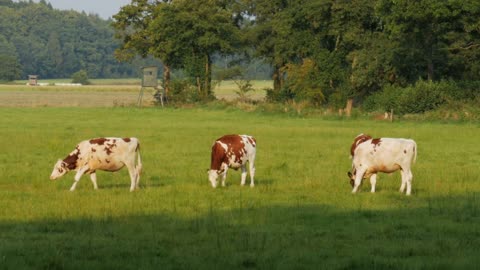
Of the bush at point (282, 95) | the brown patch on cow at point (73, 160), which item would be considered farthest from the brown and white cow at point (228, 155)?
the bush at point (282, 95)

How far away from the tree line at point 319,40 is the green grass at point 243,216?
22.7 metres

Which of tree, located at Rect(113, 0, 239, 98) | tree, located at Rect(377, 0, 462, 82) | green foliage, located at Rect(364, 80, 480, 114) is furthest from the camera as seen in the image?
tree, located at Rect(113, 0, 239, 98)

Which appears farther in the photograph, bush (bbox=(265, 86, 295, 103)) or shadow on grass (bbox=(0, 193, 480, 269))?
bush (bbox=(265, 86, 295, 103))

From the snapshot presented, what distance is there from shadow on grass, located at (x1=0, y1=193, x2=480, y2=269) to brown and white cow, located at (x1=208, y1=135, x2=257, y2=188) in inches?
162

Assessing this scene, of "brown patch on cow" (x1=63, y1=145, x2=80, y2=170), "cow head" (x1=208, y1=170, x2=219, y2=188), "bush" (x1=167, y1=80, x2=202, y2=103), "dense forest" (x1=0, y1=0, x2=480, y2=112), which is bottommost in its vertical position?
"bush" (x1=167, y1=80, x2=202, y2=103)

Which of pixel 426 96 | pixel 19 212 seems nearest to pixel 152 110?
pixel 426 96

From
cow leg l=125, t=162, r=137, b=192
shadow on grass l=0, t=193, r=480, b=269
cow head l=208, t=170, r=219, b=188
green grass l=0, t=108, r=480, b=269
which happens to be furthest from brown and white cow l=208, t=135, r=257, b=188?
shadow on grass l=0, t=193, r=480, b=269

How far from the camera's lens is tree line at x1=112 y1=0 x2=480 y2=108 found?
55.3 meters

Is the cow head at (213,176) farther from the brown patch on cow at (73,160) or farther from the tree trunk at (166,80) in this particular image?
the tree trunk at (166,80)

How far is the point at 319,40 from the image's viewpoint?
6869 centimetres

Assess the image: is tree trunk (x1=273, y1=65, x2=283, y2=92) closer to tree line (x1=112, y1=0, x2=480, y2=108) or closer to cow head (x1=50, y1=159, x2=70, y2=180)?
tree line (x1=112, y1=0, x2=480, y2=108)

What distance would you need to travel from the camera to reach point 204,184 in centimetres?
2277

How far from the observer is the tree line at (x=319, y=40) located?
55344 mm

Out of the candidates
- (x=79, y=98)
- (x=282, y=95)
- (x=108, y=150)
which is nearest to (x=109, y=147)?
(x=108, y=150)
